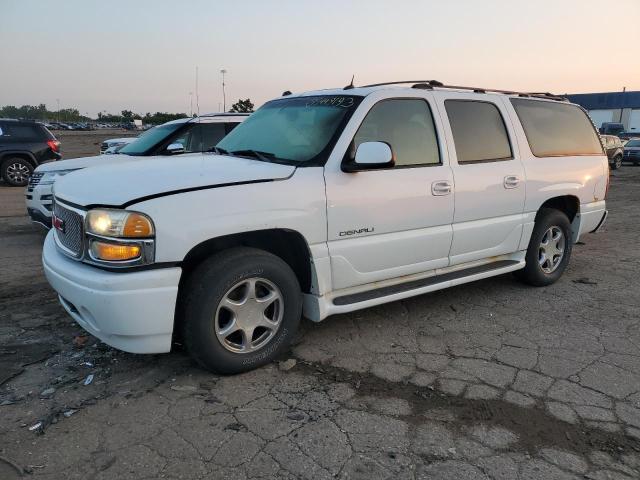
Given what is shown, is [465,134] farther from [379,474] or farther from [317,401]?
[379,474]

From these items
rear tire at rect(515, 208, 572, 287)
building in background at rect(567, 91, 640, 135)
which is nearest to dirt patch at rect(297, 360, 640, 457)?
rear tire at rect(515, 208, 572, 287)

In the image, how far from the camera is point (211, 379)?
336 centimetres

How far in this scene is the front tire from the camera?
10.2ft

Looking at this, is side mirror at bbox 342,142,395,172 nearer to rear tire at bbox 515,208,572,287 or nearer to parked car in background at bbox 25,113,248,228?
rear tire at bbox 515,208,572,287

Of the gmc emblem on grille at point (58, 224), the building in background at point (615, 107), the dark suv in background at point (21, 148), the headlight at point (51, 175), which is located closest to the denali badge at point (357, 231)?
the gmc emblem on grille at point (58, 224)

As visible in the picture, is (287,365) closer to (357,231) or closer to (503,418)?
(357,231)

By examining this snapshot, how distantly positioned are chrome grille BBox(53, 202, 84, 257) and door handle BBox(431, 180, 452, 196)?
2531 millimetres

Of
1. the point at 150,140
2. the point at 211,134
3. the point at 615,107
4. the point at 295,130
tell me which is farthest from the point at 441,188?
the point at 615,107

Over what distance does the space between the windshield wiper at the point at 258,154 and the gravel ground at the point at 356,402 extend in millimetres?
1414

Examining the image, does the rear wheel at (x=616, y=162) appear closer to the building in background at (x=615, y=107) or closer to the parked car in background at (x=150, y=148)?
the parked car in background at (x=150, y=148)

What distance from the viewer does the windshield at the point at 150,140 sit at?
7.45 metres

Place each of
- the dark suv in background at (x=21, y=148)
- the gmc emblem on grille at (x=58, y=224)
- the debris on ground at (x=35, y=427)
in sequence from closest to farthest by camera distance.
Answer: the debris on ground at (x=35, y=427) < the gmc emblem on grille at (x=58, y=224) < the dark suv in background at (x=21, y=148)

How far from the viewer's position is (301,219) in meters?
3.39

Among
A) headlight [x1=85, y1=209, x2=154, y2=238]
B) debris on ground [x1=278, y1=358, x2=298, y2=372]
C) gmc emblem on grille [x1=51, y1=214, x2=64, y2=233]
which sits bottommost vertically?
debris on ground [x1=278, y1=358, x2=298, y2=372]
